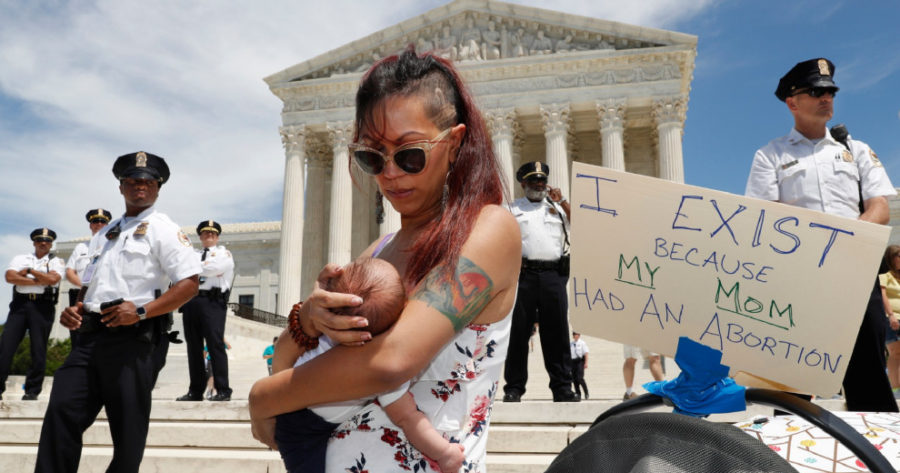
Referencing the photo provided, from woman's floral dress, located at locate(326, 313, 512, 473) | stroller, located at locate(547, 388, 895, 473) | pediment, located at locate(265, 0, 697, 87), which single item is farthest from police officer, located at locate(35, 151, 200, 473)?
pediment, located at locate(265, 0, 697, 87)

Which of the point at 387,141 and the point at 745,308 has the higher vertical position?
the point at 387,141

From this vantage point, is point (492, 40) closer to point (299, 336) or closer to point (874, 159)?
point (874, 159)

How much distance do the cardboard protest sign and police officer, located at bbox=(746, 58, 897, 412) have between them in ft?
7.77

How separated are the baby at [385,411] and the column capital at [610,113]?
2964 centimetres

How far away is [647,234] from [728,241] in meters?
0.17

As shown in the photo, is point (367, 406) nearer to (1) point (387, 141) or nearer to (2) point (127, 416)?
(1) point (387, 141)

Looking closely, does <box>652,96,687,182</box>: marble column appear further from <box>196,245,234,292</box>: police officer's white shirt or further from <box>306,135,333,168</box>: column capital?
<box>196,245,234,292</box>: police officer's white shirt

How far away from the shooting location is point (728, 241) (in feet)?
4.83

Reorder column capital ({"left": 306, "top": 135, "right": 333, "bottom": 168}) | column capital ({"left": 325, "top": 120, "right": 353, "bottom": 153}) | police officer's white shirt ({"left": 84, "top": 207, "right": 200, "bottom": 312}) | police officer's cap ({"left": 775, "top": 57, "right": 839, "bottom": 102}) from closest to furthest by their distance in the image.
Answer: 1. police officer's cap ({"left": 775, "top": 57, "right": 839, "bottom": 102})
2. police officer's white shirt ({"left": 84, "top": 207, "right": 200, "bottom": 312})
3. column capital ({"left": 325, "top": 120, "right": 353, "bottom": 153})
4. column capital ({"left": 306, "top": 135, "right": 333, "bottom": 168})

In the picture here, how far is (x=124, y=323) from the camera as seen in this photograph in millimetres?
3857

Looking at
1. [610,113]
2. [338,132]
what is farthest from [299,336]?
[338,132]

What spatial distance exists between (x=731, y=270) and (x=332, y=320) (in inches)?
35.1

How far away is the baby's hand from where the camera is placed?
4.88 feet

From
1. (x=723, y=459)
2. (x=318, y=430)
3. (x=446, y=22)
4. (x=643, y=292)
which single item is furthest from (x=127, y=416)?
(x=446, y=22)
